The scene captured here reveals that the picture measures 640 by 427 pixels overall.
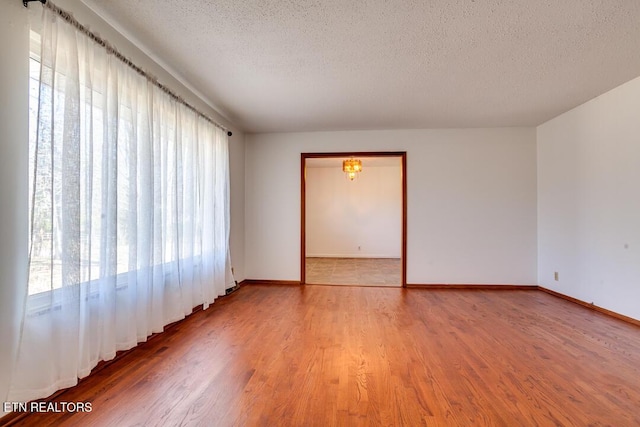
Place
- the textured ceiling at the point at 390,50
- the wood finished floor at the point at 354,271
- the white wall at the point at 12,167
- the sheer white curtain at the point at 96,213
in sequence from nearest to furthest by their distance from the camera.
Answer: the white wall at the point at 12,167 < the sheer white curtain at the point at 96,213 < the textured ceiling at the point at 390,50 < the wood finished floor at the point at 354,271

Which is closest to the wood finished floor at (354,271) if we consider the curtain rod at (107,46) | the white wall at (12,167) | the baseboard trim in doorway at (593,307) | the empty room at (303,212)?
the empty room at (303,212)

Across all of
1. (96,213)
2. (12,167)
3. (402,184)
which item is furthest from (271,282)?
(12,167)

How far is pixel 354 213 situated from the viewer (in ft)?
26.0

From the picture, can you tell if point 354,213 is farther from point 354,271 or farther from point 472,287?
point 472,287

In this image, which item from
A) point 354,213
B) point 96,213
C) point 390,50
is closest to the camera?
→ point 96,213

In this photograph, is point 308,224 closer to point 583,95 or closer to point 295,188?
point 295,188

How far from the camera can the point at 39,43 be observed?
1.62 metres

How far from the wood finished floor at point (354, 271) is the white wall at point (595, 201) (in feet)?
7.42

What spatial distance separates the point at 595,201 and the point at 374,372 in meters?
3.37

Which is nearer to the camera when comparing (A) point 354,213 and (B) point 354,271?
(B) point 354,271

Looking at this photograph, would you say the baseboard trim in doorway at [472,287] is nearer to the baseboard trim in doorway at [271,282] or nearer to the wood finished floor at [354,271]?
the wood finished floor at [354,271]

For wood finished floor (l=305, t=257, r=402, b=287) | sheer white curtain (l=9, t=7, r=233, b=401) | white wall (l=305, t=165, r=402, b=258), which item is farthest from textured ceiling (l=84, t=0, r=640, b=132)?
white wall (l=305, t=165, r=402, b=258)

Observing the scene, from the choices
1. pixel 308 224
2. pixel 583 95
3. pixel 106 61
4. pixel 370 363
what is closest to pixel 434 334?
pixel 370 363

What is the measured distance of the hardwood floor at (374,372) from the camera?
1.56m
